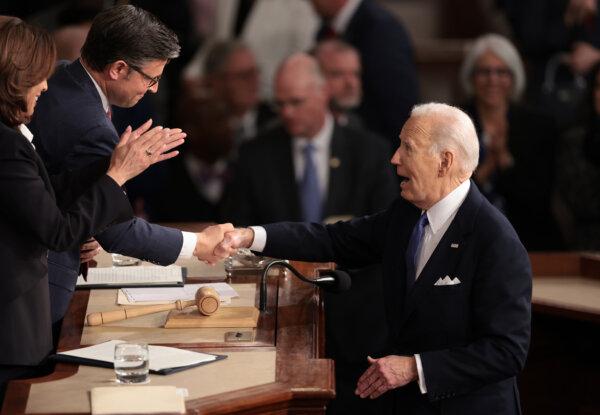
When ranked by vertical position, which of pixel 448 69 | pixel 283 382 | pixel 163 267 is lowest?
pixel 283 382

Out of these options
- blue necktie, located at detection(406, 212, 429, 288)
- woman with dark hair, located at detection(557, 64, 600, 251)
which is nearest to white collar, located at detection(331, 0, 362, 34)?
woman with dark hair, located at detection(557, 64, 600, 251)

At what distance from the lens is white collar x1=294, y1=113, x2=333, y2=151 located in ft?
20.2

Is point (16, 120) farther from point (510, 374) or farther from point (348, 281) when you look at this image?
point (510, 374)

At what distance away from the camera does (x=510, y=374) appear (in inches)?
131

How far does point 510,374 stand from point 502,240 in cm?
37

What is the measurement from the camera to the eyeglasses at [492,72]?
6586 millimetres

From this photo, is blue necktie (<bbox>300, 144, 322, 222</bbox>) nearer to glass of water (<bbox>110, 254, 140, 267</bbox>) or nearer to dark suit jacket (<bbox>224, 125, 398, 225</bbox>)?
dark suit jacket (<bbox>224, 125, 398, 225</bbox>)

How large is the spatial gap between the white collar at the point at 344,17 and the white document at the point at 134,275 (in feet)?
10.6

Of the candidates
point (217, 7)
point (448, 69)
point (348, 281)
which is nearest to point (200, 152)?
point (217, 7)

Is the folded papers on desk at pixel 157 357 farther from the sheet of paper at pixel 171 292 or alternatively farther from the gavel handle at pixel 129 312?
the sheet of paper at pixel 171 292

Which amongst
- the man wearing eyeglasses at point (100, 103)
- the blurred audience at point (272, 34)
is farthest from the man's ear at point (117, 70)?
the blurred audience at point (272, 34)

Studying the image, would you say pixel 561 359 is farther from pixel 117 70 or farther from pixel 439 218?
pixel 117 70

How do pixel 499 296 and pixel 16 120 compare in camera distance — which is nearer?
pixel 16 120

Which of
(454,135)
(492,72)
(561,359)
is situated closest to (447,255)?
(454,135)
